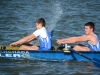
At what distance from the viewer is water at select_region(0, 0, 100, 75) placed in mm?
12695

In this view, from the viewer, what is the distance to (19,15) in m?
26.0

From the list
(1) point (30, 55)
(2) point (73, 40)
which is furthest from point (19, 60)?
(2) point (73, 40)

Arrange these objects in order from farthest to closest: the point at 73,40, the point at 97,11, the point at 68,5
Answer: the point at 68,5 → the point at 97,11 → the point at 73,40

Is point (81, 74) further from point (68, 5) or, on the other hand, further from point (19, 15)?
point (68, 5)

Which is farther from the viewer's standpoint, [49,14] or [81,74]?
[49,14]

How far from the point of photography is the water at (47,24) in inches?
500

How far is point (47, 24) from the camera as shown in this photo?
22.6 metres

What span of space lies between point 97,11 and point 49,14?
379cm

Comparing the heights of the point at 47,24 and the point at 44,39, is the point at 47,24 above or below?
above

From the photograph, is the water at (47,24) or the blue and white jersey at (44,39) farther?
the blue and white jersey at (44,39)

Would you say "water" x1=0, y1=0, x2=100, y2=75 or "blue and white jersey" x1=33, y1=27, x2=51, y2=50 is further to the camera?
"blue and white jersey" x1=33, y1=27, x2=51, y2=50

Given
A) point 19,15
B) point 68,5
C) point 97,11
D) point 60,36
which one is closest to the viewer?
point 60,36

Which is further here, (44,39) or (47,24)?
(47,24)

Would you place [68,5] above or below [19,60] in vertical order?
above
